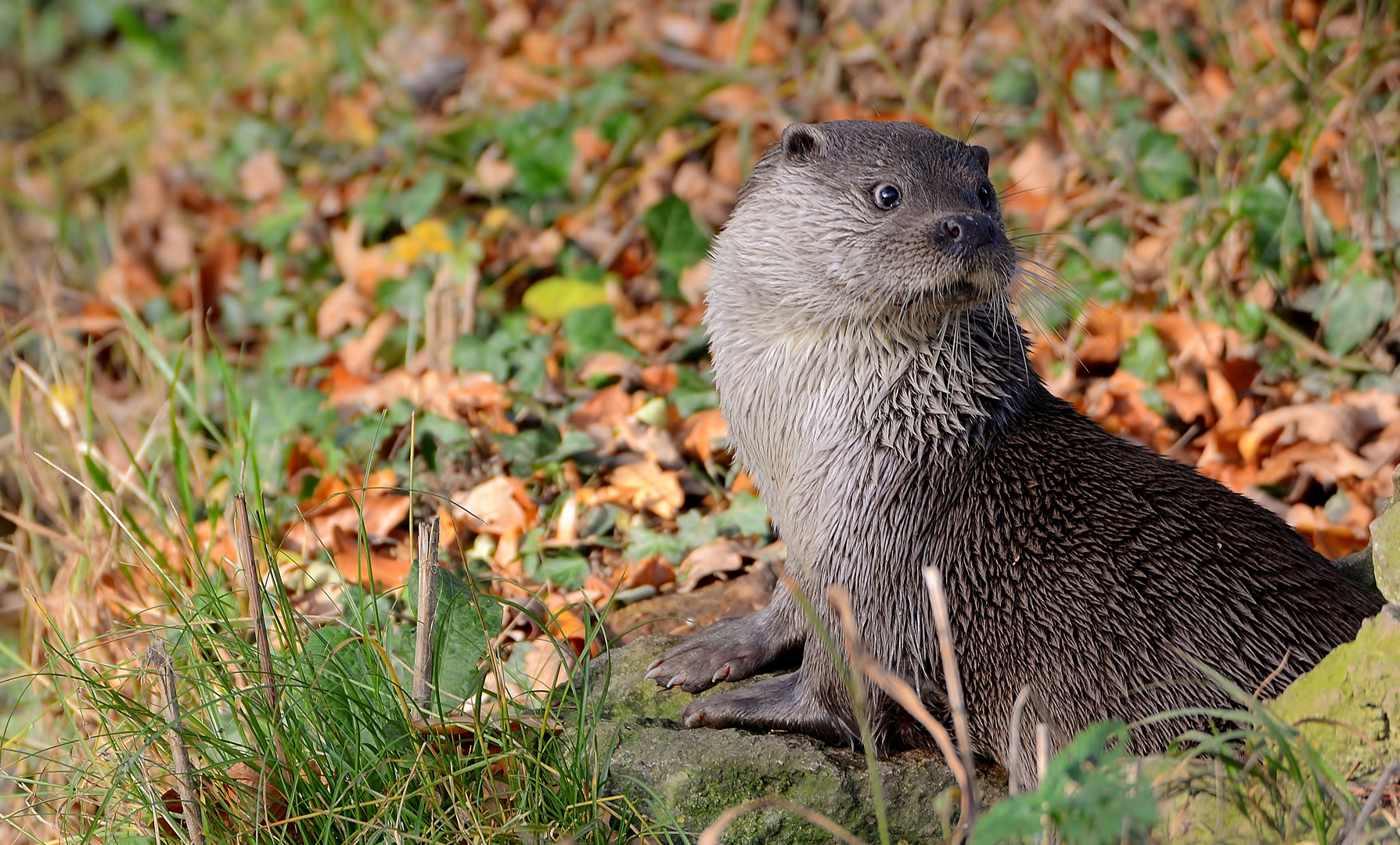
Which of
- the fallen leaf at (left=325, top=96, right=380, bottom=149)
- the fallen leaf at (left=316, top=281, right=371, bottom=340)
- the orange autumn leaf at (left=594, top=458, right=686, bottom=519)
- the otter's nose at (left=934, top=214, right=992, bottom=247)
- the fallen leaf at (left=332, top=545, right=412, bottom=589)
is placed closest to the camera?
the otter's nose at (left=934, top=214, right=992, bottom=247)

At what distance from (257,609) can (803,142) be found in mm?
1301

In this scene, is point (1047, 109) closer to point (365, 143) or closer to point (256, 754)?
point (365, 143)

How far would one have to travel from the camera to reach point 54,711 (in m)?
2.90

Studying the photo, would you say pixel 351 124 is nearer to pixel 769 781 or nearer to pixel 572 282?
pixel 572 282

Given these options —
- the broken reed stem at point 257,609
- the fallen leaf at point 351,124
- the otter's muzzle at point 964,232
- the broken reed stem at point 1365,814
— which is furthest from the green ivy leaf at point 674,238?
the broken reed stem at point 1365,814

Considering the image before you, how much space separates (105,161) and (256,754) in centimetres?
491

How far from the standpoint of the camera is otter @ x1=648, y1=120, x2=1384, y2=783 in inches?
76.6

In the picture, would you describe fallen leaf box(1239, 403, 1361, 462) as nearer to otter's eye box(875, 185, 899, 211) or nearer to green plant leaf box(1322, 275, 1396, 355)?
green plant leaf box(1322, 275, 1396, 355)

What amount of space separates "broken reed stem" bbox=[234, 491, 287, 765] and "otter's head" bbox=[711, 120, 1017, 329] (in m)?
1.00

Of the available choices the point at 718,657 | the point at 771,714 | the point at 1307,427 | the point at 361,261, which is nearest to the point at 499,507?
the point at 718,657

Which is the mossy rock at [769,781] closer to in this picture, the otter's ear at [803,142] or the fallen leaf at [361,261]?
the otter's ear at [803,142]

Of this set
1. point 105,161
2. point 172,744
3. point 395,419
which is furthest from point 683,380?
point 105,161

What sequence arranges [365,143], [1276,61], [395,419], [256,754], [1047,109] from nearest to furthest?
[256,754] → [395,419] → [1276,61] → [1047,109] → [365,143]

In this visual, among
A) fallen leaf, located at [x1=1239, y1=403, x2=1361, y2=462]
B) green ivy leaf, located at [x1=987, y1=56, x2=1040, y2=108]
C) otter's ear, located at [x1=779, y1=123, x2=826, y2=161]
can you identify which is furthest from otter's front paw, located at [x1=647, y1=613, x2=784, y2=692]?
green ivy leaf, located at [x1=987, y1=56, x2=1040, y2=108]
